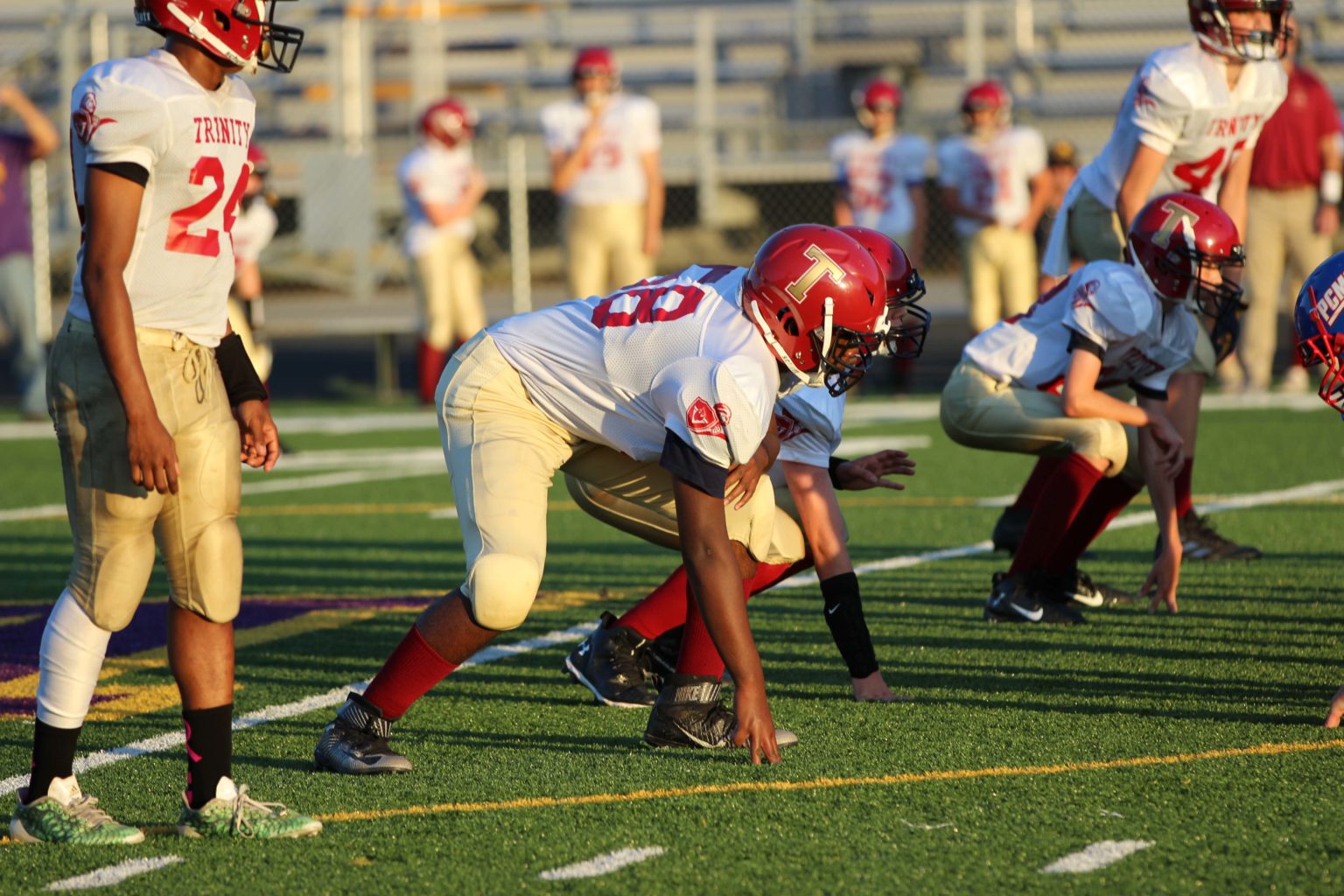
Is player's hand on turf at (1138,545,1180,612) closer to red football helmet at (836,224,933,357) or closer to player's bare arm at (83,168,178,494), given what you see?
red football helmet at (836,224,933,357)

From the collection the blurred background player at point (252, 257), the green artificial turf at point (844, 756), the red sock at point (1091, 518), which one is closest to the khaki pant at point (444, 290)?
the blurred background player at point (252, 257)

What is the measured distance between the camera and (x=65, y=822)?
3393 millimetres

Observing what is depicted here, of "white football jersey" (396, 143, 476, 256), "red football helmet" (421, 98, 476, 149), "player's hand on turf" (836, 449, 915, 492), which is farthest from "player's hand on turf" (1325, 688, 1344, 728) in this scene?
"red football helmet" (421, 98, 476, 149)

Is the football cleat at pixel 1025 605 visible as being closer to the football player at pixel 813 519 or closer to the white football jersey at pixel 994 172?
the football player at pixel 813 519

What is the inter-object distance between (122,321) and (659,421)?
1.14 m

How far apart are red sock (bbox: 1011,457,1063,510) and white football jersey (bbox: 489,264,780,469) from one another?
2241 mm

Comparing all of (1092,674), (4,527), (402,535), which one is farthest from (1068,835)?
(4,527)

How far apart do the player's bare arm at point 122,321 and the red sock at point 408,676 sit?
2.65 feet

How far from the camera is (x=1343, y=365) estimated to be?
385 centimetres

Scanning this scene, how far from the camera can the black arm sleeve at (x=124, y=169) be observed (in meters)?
3.27

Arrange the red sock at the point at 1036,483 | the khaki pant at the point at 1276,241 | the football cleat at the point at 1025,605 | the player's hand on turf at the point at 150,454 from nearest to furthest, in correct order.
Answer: the player's hand on turf at the point at 150,454 → the football cleat at the point at 1025,605 → the red sock at the point at 1036,483 → the khaki pant at the point at 1276,241

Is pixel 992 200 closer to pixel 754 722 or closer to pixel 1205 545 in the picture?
pixel 1205 545

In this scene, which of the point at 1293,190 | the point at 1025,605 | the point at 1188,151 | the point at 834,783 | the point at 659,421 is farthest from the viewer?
the point at 1293,190

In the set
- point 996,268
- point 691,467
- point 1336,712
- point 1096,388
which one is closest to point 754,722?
point 691,467
